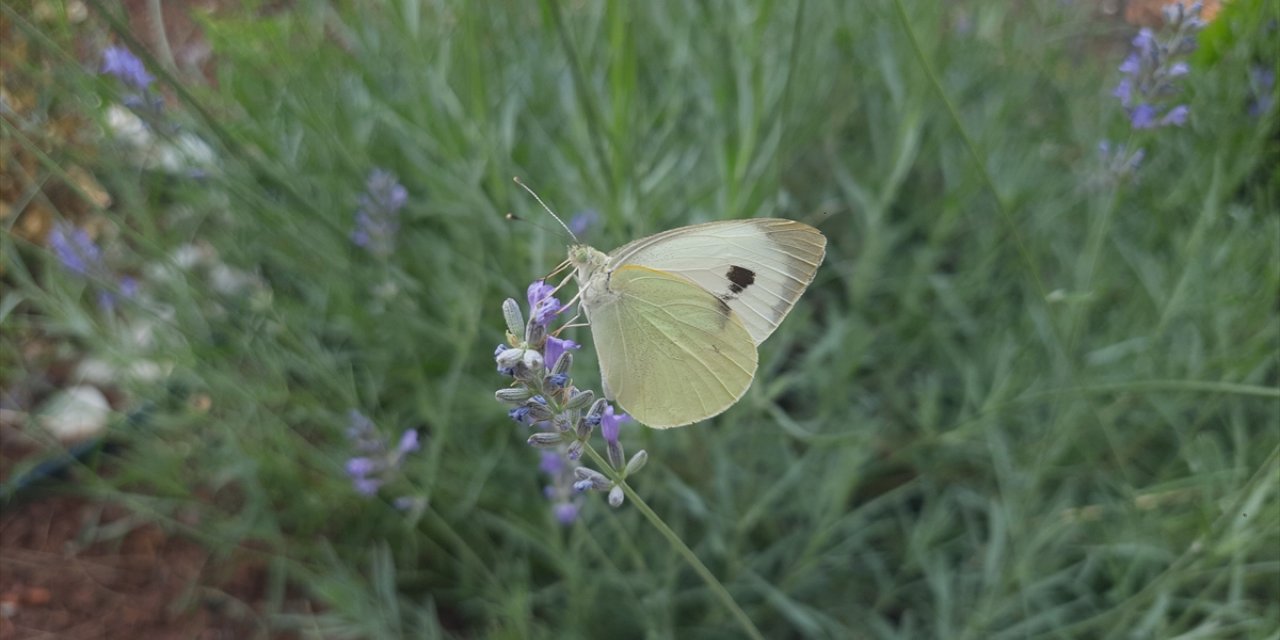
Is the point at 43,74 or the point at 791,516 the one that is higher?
the point at 43,74

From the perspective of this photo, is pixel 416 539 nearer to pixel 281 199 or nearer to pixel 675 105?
pixel 281 199

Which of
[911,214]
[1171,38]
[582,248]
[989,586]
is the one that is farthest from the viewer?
[911,214]

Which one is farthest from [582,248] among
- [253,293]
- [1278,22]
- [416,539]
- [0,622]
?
[0,622]

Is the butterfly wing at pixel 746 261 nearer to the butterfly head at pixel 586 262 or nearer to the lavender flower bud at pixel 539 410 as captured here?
the butterfly head at pixel 586 262

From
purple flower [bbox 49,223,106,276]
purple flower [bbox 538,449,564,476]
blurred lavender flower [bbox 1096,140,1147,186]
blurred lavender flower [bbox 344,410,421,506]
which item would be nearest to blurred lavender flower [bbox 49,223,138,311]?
purple flower [bbox 49,223,106,276]

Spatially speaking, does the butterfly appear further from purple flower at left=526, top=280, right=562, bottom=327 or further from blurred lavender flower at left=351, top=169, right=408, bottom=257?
blurred lavender flower at left=351, top=169, right=408, bottom=257

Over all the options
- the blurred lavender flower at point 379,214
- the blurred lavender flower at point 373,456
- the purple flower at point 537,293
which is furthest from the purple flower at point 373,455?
the purple flower at point 537,293
